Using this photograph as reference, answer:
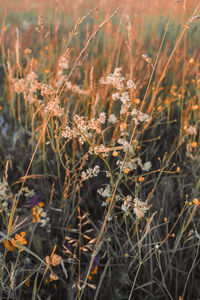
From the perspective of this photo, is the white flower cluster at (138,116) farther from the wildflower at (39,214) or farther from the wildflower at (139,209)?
the wildflower at (39,214)

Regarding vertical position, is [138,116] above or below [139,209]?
above

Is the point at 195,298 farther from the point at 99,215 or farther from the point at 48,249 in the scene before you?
the point at 48,249

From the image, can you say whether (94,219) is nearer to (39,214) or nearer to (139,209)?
(39,214)

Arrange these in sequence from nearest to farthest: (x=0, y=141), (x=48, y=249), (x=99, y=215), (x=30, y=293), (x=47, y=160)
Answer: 1. (x=30, y=293)
2. (x=48, y=249)
3. (x=99, y=215)
4. (x=47, y=160)
5. (x=0, y=141)

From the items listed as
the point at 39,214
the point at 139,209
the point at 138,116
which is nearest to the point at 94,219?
the point at 39,214

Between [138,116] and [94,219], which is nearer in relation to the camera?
[138,116]

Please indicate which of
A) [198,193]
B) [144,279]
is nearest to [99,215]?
[144,279]

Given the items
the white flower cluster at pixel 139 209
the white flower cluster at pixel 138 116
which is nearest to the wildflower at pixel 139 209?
the white flower cluster at pixel 139 209

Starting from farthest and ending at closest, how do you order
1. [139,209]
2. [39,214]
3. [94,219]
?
1. [94,219]
2. [39,214]
3. [139,209]

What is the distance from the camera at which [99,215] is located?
134 centimetres

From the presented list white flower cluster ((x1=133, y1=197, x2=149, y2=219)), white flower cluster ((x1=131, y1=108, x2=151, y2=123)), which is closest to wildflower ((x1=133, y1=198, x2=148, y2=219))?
white flower cluster ((x1=133, y1=197, x2=149, y2=219))

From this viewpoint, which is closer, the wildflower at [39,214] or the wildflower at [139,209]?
the wildflower at [139,209]

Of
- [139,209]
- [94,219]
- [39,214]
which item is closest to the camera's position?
[139,209]

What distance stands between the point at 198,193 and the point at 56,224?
2.37 ft
